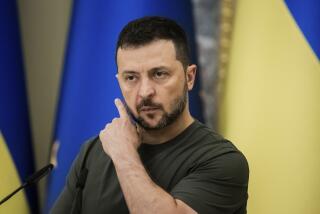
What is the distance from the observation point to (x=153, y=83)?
1111mm

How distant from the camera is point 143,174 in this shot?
102 centimetres

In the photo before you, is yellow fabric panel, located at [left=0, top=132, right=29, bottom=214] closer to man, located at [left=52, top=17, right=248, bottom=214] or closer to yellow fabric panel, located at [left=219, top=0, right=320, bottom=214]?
man, located at [left=52, top=17, right=248, bottom=214]

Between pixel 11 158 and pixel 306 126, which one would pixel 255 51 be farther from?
pixel 11 158

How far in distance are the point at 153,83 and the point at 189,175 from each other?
0.23m

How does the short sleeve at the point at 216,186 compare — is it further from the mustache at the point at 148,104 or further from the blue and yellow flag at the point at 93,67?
the blue and yellow flag at the point at 93,67

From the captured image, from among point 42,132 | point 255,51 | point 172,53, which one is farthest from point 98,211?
point 42,132

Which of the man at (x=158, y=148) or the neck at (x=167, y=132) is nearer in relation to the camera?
the man at (x=158, y=148)

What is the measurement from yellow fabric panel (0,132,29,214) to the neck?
0.74 metres

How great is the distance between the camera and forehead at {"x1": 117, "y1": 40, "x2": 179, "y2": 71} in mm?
1108

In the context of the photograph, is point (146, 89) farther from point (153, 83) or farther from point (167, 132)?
point (167, 132)

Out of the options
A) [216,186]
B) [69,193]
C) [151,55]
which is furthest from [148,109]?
[69,193]

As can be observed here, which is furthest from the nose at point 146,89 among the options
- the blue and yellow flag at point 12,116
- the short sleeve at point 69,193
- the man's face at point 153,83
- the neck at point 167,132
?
the blue and yellow flag at point 12,116

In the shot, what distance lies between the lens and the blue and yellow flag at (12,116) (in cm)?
172

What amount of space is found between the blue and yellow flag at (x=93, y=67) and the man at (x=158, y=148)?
471 millimetres
